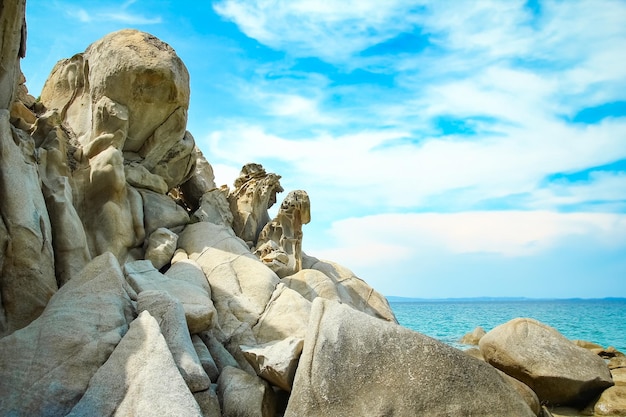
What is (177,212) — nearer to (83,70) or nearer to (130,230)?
(130,230)

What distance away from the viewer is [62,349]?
677 cm

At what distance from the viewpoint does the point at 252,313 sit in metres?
10.8

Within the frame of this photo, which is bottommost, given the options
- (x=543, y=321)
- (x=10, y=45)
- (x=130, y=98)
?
(x=543, y=321)

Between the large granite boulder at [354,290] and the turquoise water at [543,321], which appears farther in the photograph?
the turquoise water at [543,321]

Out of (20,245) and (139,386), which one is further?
(20,245)

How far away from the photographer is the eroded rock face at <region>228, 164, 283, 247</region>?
1695 centimetres

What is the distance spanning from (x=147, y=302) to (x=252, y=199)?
928 centimetres

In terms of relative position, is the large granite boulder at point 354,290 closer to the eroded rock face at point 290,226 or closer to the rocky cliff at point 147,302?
the eroded rock face at point 290,226

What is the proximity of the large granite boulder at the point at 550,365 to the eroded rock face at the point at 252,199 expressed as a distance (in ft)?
26.5

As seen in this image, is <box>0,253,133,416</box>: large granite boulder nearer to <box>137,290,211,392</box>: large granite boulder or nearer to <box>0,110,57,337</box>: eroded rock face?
<box>137,290,211,392</box>: large granite boulder

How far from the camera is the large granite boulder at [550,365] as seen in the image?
34.7ft

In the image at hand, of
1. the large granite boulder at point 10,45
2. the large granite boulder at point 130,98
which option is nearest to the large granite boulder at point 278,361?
the large granite boulder at point 10,45

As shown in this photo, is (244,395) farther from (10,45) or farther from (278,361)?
(10,45)

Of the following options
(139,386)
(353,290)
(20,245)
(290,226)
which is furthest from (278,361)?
(353,290)
